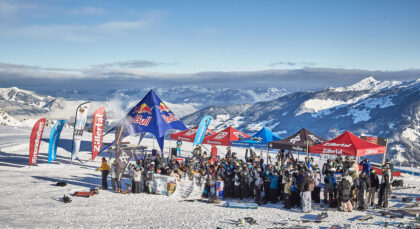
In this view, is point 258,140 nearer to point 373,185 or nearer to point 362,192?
point 373,185

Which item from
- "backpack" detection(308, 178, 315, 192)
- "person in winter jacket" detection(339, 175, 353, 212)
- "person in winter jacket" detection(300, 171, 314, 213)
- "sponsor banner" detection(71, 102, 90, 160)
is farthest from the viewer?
"sponsor banner" detection(71, 102, 90, 160)

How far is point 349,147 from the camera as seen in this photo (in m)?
20.7

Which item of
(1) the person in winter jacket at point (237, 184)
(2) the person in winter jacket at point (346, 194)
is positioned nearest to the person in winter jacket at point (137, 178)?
(1) the person in winter jacket at point (237, 184)

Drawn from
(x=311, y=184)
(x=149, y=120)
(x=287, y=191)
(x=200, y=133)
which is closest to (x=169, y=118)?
(x=149, y=120)

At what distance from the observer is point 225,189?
1938 cm

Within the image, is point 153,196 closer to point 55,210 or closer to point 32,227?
point 55,210

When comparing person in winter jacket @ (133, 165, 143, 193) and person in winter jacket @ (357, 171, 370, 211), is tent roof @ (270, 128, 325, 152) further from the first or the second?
person in winter jacket @ (133, 165, 143, 193)

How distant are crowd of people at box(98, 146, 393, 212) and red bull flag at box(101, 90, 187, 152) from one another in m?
Result: 6.12

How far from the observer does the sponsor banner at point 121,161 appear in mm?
20006

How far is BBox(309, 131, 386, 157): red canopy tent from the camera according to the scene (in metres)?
20.4

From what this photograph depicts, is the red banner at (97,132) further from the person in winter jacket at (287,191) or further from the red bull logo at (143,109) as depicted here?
the person in winter jacket at (287,191)

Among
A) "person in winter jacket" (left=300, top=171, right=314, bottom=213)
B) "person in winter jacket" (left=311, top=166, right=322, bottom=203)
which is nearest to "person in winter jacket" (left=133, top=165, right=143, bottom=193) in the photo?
"person in winter jacket" (left=300, top=171, right=314, bottom=213)

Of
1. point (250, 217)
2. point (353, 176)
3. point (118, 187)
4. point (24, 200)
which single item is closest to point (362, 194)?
point (353, 176)

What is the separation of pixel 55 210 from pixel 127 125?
11.8m
